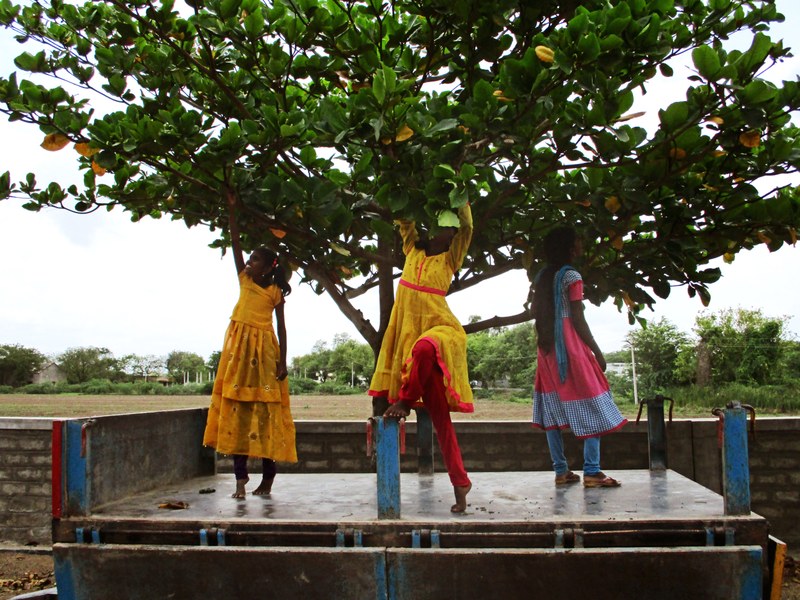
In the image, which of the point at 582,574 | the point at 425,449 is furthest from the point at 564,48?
the point at 425,449

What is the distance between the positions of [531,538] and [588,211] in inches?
85.3

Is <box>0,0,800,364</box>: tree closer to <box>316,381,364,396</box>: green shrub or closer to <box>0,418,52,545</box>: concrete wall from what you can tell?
<box>0,418,52,545</box>: concrete wall

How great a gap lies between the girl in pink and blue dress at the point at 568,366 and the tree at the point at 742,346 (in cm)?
3643

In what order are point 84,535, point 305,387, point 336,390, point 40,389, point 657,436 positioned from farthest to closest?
point 305,387, point 336,390, point 40,389, point 657,436, point 84,535

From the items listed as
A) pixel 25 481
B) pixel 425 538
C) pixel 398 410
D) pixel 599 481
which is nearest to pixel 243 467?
pixel 398 410

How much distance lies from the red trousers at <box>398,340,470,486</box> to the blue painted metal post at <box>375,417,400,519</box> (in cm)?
40

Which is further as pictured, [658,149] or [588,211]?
[588,211]

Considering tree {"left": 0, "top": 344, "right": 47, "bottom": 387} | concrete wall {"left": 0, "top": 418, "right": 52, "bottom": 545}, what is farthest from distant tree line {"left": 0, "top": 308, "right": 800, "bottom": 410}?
concrete wall {"left": 0, "top": 418, "right": 52, "bottom": 545}

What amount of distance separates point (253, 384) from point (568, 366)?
5.79 feet

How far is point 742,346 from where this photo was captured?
3691 cm

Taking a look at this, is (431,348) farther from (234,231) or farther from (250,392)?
(234,231)

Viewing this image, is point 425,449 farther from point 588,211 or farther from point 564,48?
point 564,48

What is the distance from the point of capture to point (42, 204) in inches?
184

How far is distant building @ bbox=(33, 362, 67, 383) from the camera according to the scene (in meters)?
65.2
